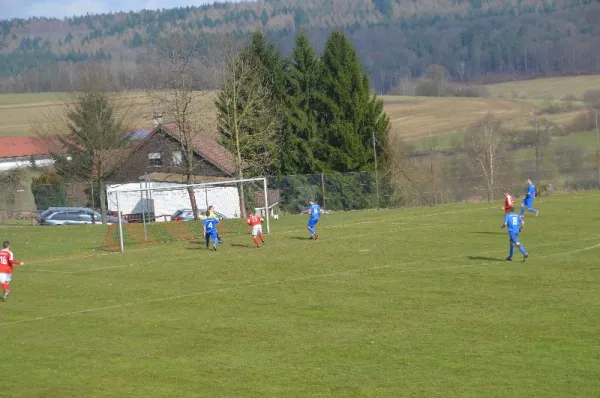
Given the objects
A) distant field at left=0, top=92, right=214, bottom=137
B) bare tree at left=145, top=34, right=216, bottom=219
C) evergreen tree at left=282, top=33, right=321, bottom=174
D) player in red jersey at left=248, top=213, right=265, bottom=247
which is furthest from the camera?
distant field at left=0, top=92, right=214, bottom=137

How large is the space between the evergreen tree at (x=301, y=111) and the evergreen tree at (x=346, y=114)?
2.56 feet

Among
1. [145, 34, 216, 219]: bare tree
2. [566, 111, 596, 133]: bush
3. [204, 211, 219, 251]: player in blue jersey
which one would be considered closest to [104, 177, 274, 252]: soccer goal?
[145, 34, 216, 219]: bare tree

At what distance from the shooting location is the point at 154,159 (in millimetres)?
68062

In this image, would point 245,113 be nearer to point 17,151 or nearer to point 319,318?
point 319,318

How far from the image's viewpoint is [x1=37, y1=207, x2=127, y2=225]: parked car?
56.8 metres

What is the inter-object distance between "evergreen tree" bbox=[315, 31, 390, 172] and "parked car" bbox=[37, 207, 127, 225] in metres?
16.4

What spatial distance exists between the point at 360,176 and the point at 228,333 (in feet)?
124

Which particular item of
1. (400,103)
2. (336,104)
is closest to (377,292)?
(336,104)

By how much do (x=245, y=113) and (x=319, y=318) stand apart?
36.6 metres

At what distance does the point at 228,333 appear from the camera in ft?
73.6

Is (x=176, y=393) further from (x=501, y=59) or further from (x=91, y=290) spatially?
(x=501, y=59)

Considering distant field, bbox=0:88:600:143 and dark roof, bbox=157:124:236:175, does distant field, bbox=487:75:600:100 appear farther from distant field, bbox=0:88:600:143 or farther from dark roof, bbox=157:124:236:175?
dark roof, bbox=157:124:236:175

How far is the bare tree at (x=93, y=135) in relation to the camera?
205 ft

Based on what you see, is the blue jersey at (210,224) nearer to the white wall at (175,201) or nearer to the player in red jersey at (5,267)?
the player in red jersey at (5,267)
